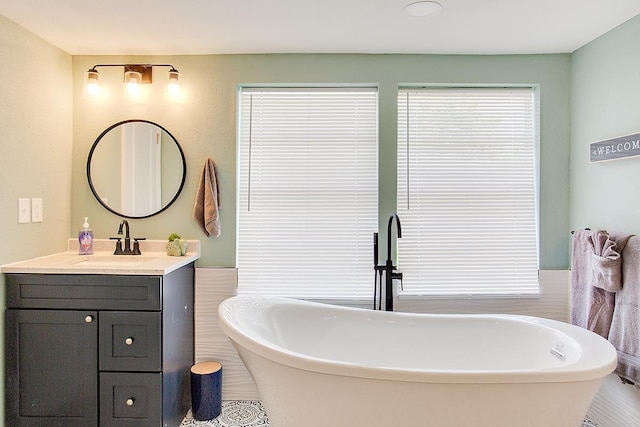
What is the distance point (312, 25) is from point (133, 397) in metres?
2.21

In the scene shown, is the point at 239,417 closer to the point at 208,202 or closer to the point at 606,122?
the point at 208,202

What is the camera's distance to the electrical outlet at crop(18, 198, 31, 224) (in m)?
2.09

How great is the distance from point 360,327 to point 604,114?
6.18 feet

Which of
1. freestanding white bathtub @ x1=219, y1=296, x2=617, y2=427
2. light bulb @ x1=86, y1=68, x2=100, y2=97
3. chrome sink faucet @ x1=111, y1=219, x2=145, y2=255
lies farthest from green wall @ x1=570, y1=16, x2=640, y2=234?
light bulb @ x1=86, y1=68, x2=100, y2=97

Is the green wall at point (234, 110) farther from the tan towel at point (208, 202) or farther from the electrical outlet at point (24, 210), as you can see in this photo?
the electrical outlet at point (24, 210)

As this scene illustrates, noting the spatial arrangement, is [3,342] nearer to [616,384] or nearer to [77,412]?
[77,412]

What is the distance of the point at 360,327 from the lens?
7.14ft

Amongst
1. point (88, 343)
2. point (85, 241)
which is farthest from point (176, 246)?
point (88, 343)

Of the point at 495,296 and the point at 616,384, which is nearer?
the point at 616,384

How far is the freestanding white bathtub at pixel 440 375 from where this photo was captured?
140 cm

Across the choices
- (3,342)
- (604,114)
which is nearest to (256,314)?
(3,342)

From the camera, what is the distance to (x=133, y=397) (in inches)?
76.2

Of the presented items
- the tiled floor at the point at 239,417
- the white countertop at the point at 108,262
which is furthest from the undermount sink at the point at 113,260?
the tiled floor at the point at 239,417

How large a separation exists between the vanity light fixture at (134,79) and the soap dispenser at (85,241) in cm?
85
